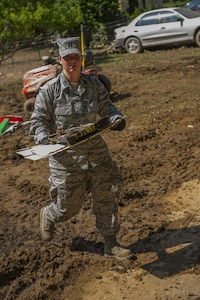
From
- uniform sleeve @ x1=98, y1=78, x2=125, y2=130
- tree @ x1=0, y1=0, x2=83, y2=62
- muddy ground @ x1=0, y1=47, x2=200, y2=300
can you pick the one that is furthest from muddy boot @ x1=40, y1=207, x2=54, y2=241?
tree @ x1=0, y1=0, x2=83, y2=62

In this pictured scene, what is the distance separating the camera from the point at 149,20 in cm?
1984

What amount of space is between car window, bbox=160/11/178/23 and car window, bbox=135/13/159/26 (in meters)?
0.21

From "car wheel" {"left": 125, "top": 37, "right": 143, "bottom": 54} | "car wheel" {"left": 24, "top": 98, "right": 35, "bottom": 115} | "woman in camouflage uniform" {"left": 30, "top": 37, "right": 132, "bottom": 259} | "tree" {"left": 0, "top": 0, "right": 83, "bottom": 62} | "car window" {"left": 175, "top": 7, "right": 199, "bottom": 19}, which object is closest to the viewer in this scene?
"woman in camouflage uniform" {"left": 30, "top": 37, "right": 132, "bottom": 259}

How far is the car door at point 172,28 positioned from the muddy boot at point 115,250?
49.2ft

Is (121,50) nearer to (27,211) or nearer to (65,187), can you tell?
(27,211)

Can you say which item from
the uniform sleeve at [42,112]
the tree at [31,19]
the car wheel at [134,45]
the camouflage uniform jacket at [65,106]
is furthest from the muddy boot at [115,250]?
the car wheel at [134,45]

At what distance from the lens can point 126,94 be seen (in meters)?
12.2

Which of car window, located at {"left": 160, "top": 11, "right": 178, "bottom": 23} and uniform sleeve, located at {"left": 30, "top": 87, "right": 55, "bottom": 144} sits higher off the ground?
uniform sleeve, located at {"left": 30, "top": 87, "right": 55, "bottom": 144}

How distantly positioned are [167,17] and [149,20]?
0.72m

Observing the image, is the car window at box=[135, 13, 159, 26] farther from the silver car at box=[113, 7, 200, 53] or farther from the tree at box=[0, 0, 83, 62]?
the tree at box=[0, 0, 83, 62]

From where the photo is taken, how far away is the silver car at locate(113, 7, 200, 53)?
62.0 feet

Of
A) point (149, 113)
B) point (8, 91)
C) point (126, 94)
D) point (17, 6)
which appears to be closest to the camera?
point (149, 113)

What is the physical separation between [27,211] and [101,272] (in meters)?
1.72

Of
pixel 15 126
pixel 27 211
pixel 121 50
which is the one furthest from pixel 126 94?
pixel 121 50
